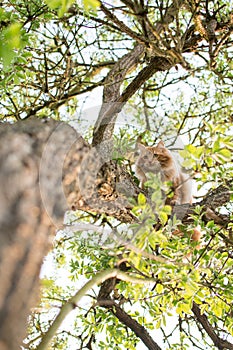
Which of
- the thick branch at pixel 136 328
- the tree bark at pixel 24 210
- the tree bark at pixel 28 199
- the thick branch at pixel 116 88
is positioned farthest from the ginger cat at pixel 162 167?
the tree bark at pixel 24 210

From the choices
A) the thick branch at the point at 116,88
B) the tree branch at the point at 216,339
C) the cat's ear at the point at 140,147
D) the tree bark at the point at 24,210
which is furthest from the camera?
the cat's ear at the point at 140,147

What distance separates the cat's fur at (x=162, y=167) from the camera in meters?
2.73

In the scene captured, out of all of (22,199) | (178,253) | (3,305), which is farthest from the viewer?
(178,253)

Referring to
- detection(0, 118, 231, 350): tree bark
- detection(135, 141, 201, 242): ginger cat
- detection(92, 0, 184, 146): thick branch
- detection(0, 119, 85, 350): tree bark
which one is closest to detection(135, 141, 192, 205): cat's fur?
detection(135, 141, 201, 242): ginger cat

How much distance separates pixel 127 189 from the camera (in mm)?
2391

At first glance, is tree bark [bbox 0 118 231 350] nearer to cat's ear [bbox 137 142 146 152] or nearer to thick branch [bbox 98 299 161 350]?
cat's ear [bbox 137 142 146 152]

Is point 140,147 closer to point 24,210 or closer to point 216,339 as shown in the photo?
point 216,339

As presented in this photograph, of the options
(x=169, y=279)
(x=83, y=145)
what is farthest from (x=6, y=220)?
(x=169, y=279)

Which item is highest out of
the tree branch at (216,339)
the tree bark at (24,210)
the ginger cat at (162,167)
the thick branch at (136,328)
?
the ginger cat at (162,167)

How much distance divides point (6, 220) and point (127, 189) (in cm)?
157

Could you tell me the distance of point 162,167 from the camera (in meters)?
3.09

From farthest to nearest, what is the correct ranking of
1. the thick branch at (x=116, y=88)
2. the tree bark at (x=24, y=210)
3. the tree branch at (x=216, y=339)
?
the tree branch at (x=216, y=339) < the thick branch at (x=116, y=88) < the tree bark at (x=24, y=210)

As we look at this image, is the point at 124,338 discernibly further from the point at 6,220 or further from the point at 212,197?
the point at 6,220

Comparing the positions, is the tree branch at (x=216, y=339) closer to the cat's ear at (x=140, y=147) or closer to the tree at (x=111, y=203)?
the tree at (x=111, y=203)
